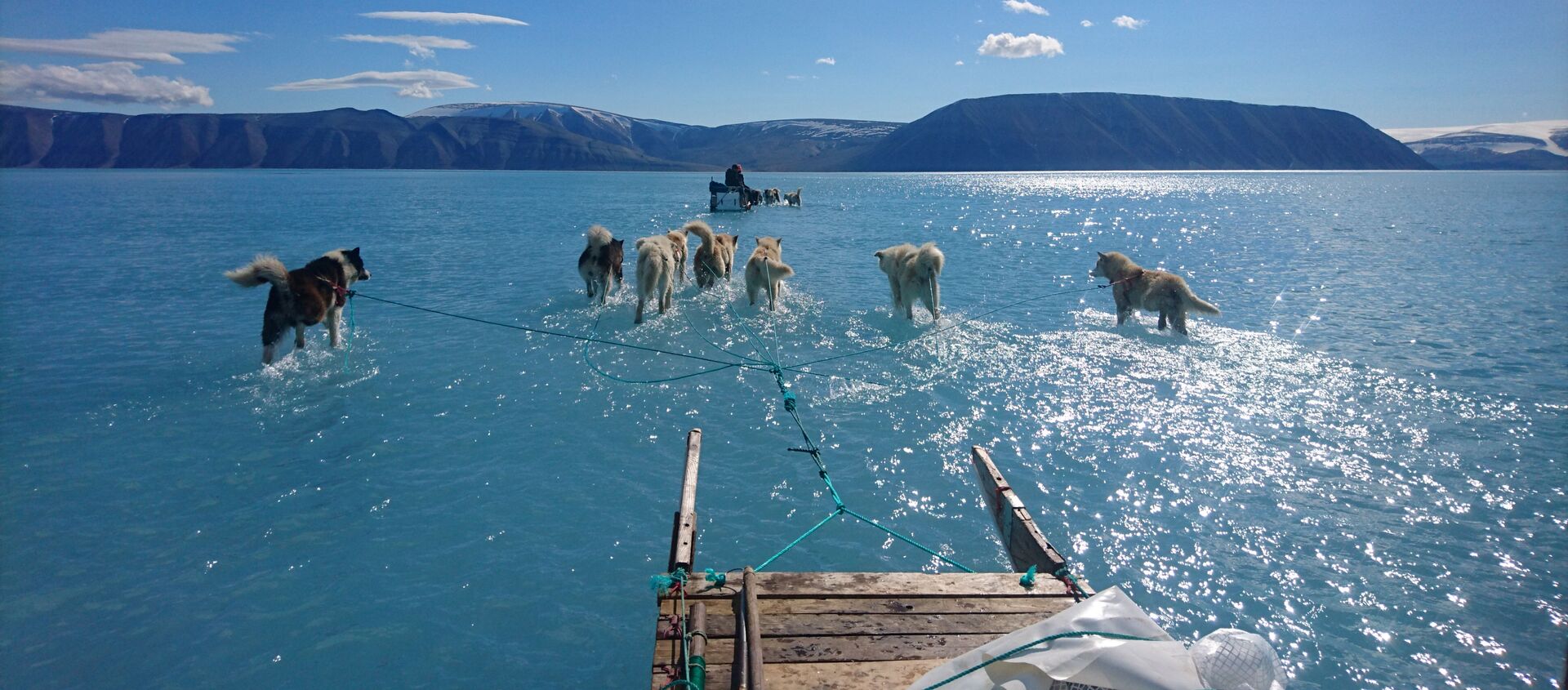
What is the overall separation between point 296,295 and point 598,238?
18.6ft

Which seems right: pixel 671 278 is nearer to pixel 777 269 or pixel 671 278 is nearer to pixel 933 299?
pixel 777 269

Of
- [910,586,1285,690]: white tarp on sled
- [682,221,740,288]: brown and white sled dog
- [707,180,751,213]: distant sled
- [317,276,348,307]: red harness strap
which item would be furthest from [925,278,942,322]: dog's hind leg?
[707,180,751,213]: distant sled

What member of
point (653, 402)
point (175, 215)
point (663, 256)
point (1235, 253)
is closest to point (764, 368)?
point (653, 402)

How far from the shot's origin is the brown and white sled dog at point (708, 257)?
53.9 ft

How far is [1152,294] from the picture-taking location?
43.9ft

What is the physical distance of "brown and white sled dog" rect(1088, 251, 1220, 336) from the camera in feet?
42.6

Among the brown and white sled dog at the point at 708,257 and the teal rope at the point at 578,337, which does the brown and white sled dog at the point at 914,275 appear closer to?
the teal rope at the point at 578,337

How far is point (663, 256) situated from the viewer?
45.6 feet

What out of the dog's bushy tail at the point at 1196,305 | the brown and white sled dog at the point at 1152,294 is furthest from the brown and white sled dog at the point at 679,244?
the dog's bushy tail at the point at 1196,305

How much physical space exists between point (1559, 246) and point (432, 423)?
132 feet

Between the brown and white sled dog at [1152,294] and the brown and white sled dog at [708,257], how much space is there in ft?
26.9

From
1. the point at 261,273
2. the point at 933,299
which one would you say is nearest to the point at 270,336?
the point at 261,273

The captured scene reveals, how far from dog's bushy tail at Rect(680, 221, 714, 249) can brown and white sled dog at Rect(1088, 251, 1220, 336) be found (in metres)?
8.46

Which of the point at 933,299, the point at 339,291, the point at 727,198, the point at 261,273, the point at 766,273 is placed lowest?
the point at 933,299
